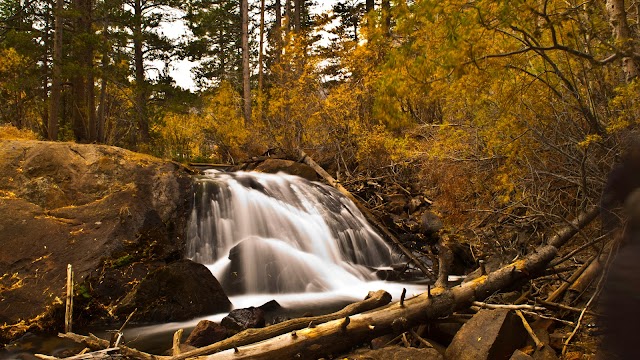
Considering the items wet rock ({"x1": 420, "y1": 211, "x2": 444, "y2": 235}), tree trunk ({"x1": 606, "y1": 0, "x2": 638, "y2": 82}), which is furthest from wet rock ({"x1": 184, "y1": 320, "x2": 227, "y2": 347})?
wet rock ({"x1": 420, "y1": 211, "x2": 444, "y2": 235})

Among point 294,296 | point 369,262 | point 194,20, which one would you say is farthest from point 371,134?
point 194,20

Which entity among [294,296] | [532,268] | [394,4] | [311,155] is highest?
[394,4]

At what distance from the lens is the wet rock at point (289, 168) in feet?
47.8

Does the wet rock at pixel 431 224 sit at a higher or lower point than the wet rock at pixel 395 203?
lower

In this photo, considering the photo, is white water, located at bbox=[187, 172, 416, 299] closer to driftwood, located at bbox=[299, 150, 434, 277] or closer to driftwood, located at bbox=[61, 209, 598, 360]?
driftwood, located at bbox=[299, 150, 434, 277]

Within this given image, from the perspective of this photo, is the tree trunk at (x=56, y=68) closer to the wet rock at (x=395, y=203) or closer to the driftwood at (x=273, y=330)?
the wet rock at (x=395, y=203)

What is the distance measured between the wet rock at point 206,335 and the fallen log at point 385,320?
57.1 inches

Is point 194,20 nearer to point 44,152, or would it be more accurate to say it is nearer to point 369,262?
point 44,152

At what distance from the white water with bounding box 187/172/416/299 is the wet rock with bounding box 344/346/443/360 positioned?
4074 millimetres

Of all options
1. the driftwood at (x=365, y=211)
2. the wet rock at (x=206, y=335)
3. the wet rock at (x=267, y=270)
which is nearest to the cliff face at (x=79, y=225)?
the wet rock at (x=267, y=270)

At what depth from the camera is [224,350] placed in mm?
3863

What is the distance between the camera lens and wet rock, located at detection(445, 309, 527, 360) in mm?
3879

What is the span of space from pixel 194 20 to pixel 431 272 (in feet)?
63.1

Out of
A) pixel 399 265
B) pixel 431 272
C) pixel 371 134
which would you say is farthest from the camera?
pixel 371 134
